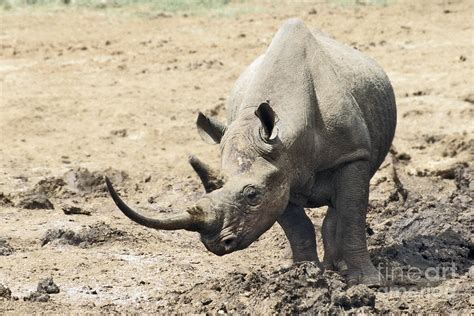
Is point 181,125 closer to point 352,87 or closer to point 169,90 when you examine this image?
point 169,90

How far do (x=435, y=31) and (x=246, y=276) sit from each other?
11334 mm

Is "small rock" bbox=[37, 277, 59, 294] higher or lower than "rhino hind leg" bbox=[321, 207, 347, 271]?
lower

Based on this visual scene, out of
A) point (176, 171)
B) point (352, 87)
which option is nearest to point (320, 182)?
point (352, 87)

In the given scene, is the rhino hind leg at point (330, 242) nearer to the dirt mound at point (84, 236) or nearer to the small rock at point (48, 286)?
the dirt mound at point (84, 236)

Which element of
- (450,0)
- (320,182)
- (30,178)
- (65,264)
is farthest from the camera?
(450,0)

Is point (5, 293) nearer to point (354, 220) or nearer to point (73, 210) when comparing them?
point (354, 220)

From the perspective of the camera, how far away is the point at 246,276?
27.6 feet

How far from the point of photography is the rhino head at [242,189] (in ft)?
26.2

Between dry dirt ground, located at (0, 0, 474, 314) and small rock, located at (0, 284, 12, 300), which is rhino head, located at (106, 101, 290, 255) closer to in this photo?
dry dirt ground, located at (0, 0, 474, 314)

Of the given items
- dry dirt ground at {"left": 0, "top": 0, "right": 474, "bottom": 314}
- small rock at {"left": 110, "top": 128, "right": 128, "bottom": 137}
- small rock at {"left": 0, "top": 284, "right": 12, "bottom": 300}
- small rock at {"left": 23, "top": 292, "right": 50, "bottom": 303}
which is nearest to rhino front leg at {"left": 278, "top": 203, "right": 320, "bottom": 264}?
dry dirt ground at {"left": 0, "top": 0, "right": 474, "bottom": 314}

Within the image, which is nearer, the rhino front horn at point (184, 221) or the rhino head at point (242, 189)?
the rhino front horn at point (184, 221)

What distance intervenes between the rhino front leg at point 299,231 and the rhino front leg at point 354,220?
0.95 feet

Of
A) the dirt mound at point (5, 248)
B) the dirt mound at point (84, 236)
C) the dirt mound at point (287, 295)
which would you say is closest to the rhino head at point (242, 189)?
the dirt mound at point (287, 295)

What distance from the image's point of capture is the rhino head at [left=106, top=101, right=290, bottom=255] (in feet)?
26.2
